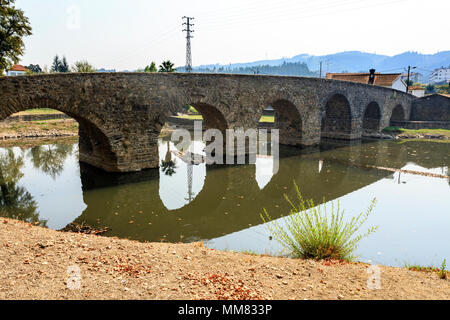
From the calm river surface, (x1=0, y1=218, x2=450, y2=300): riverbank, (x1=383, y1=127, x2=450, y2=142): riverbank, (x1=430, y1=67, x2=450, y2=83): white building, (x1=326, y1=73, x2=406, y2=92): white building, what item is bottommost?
the calm river surface

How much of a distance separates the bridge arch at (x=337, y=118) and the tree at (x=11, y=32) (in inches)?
827

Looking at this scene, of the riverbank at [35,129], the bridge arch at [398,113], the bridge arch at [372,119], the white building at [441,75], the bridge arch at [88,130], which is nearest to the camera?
the bridge arch at [88,130]

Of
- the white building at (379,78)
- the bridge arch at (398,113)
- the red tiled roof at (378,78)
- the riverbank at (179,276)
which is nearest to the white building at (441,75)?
the white building at (379,78)

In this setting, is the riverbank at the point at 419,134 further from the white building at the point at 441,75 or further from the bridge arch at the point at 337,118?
the white building at the point at 441,75

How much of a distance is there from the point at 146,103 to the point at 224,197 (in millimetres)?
5526

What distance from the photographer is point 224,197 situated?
38.3 feet

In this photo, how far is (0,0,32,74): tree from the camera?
18.5m

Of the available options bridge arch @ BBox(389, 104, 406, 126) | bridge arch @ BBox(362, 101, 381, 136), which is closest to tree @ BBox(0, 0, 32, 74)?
bridge arch @ BBox(362, 101, 381, 136)

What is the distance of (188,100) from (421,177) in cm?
1116

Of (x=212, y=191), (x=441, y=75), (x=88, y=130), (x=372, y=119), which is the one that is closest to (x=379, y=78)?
(x=372, y=119)

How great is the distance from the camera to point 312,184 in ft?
43.7

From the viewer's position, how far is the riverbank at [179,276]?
4.11 metres

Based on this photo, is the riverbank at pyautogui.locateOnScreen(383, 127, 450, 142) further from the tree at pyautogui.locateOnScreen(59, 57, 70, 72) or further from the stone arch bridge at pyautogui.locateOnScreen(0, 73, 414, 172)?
the tree at pyautogui.locateOnScreen(59, 57, 70, 72)

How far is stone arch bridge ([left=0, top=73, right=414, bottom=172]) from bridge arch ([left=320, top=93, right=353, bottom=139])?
2729 millimetres
